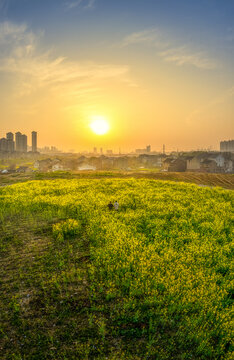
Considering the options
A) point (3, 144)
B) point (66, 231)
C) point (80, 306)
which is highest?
point (3, 144)

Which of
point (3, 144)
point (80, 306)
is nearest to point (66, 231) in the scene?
point (80, 306)

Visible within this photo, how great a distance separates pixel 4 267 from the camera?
25.2 feet

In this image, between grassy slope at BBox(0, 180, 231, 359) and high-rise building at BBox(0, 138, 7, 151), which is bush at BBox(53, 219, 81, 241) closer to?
grassy slope at BBox(0, 180, 231, 359)

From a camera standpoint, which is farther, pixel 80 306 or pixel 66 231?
pixel 66 231

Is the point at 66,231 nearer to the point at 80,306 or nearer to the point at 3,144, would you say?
the point at 80,306

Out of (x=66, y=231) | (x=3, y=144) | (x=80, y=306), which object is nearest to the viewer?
(x=80, y=306)

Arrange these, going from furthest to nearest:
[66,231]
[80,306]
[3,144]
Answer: [3,144] → [66,231] → [80,306]

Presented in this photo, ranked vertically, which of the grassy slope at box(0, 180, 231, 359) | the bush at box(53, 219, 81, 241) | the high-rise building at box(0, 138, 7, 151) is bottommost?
A: the grassy slope at box(0, 180, 231, 359)

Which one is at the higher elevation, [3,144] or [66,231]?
[3,144]

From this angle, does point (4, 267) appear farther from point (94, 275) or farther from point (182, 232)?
point (182, 232)

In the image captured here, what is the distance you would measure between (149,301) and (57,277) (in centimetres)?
317

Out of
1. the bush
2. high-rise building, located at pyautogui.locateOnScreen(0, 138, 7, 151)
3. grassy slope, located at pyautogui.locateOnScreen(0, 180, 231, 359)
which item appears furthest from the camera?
high-rise building, located at pyautogui.locateOnScreen(0, 138, 7, 151)

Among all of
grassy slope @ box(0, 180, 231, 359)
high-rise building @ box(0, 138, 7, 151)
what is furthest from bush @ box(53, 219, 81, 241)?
high-rise building @ box(0, 138, 7, 151)

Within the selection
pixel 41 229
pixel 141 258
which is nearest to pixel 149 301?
pixel 141 258
